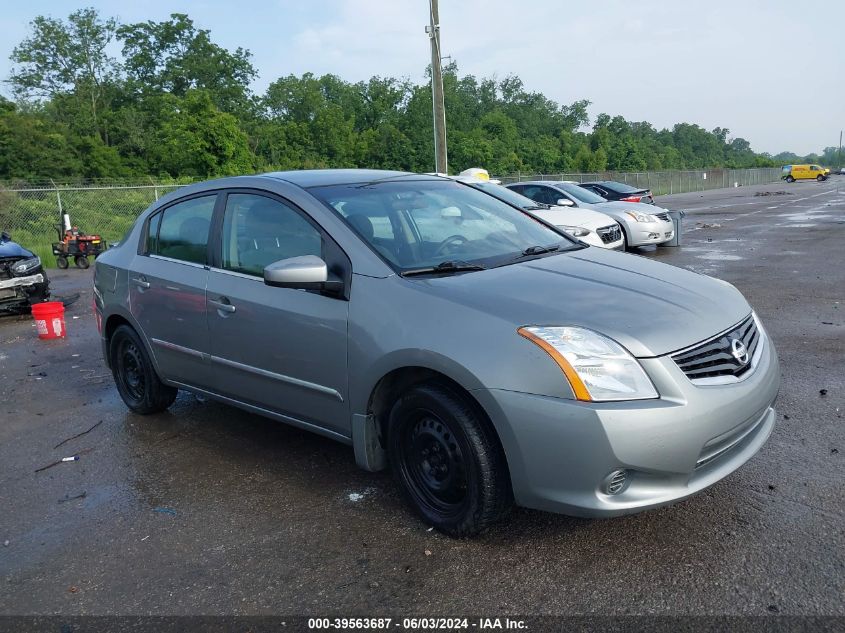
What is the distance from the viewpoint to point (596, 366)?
2.89m

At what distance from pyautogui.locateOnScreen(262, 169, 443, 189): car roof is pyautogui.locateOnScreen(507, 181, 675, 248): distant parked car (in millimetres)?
9466

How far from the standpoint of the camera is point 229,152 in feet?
123

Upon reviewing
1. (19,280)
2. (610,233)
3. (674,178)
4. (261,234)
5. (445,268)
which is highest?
(674,178)

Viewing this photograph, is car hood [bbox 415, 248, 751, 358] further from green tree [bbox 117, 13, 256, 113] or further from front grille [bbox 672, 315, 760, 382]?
green tree [bbox 117, 13, 256, 113]

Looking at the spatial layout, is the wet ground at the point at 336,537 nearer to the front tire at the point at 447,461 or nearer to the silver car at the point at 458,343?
the front tire at the point at 447,461

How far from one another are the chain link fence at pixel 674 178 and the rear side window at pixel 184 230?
3435cm

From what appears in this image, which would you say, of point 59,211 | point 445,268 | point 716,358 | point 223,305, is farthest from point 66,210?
point 716,358

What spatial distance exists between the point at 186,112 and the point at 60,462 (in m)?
39.5

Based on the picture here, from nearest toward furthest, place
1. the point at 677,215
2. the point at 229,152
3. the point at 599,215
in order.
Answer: the point at 599,215, the point at 677,215, the point at 229,152

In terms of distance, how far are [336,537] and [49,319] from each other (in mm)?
6345

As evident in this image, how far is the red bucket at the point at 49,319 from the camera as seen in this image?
8219 millimetres

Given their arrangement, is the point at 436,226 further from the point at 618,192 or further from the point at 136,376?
the point at 618,192

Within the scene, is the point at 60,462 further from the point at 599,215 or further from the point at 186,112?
the point at 186,112

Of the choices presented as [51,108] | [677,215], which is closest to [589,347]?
[677,215]
